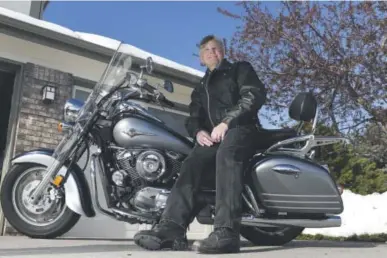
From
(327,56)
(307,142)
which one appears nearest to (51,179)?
(307,142)

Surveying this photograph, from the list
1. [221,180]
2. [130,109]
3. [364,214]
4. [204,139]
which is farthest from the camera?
[364,214]

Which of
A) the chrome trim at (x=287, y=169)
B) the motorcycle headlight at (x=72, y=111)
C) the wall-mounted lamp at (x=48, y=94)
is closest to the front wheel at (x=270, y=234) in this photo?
the chrome trim at (x=287, y=169)

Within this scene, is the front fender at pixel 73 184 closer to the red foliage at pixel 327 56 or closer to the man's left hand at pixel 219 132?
the man's left hand at pixel 219 132

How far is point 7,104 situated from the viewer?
9141 mm

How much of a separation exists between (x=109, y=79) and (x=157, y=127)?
28.0 inches

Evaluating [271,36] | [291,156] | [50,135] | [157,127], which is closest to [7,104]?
[50,135]

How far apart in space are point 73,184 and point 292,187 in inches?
66.6

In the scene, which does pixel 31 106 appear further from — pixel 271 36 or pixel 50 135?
pixel 271 36

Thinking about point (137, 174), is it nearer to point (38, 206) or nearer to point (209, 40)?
point (38, 206)

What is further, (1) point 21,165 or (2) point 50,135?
(2) point 50,135

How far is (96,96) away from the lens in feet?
13.7

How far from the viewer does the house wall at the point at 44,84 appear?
6.61 meters

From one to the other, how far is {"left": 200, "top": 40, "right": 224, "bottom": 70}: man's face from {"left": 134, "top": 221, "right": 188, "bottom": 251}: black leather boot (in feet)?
4.14

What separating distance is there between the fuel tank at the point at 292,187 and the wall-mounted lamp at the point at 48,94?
3897 mm
